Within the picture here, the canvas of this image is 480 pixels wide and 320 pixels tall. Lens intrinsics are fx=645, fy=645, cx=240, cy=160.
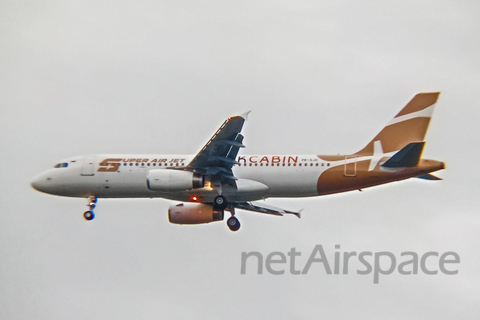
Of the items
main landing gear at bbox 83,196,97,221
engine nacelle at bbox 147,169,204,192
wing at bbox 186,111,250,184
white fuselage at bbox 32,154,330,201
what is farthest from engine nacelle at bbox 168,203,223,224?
main landing gear at bbox 83,196,97,221

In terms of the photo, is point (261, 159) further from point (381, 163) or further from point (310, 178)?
point (381, 163)

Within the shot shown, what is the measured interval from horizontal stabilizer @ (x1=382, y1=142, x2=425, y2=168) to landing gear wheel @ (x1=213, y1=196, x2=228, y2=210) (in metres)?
8.92

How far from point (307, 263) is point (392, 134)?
Answer: 336 inches

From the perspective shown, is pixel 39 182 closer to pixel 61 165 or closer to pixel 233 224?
pixel 61 165

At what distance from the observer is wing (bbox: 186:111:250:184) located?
3192cm

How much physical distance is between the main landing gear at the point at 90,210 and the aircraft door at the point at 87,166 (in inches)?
57.7

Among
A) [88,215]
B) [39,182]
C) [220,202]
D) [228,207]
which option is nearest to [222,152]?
[220,202]

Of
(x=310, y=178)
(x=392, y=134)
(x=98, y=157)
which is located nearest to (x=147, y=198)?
(x=98, y=157)

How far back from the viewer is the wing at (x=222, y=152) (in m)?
31.9

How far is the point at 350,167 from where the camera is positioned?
33812mm

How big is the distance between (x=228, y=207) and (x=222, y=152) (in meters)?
4.96

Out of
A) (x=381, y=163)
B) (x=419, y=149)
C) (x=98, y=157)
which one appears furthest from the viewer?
(x=98, y=157)

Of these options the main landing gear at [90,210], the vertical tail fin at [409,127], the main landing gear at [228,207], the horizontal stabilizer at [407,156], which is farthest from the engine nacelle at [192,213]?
the horizontal stabilizer at [407,156]

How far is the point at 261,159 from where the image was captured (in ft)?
116
